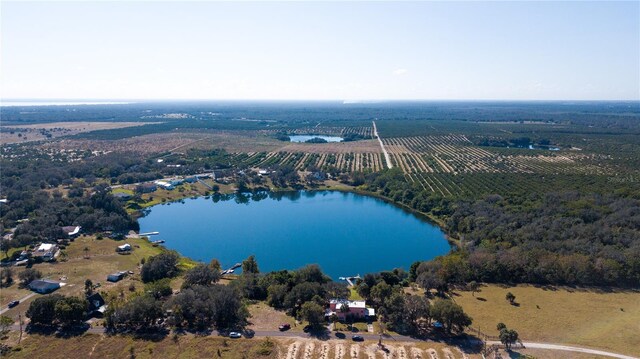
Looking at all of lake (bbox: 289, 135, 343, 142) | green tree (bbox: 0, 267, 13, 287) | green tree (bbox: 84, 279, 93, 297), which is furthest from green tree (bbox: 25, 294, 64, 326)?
lake (bbox: 289, 135, 343, 142)

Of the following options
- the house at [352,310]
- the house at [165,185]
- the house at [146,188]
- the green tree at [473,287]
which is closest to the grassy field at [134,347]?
the house at [352,310]

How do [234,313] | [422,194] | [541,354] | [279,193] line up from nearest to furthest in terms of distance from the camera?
1. [541,354]
2. [234,313]
3. [422,194]
4. [279,193]

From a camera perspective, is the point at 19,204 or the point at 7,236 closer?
the point at 7,236

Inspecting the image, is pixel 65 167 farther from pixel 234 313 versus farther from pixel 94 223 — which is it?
pixel 234 313

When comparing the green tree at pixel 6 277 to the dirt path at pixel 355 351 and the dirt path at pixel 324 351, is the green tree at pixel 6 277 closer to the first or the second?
the dirt path at pixel 324 351

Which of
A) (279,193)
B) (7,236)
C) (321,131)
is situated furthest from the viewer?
(321,131)

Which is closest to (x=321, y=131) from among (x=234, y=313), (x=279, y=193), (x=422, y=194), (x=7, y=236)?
(x=279, y=193)

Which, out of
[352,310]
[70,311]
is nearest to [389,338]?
[352,310]

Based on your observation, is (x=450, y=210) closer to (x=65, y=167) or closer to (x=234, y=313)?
(x=234, y=313)
